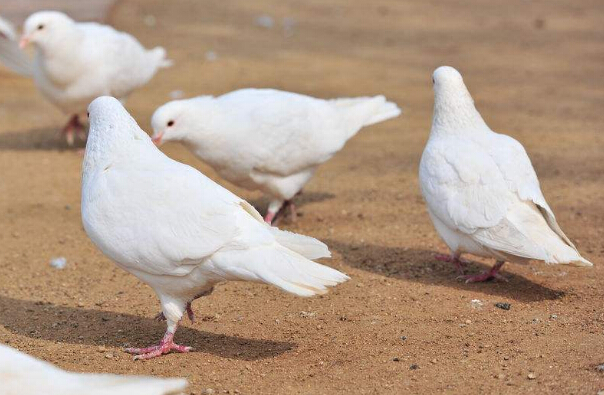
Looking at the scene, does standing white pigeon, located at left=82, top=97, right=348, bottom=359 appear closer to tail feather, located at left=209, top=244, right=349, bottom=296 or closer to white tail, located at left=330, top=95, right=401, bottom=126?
tail feather, located at left=209, top=244, right=349, bottom=296

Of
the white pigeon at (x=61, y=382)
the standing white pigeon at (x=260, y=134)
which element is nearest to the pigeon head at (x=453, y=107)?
the standing white pigeon at (x=260, y=134)

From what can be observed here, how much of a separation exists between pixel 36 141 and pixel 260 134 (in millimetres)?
3548

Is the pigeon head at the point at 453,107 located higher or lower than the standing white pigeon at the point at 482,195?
higher

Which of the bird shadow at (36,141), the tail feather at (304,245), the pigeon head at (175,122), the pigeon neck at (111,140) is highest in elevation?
the pigeon neck at (111,140)

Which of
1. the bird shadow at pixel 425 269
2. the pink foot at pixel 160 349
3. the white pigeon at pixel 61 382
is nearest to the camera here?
the white pigeon at pixel 61 382

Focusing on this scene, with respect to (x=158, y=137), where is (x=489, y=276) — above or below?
below

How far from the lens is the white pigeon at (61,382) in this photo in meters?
3.21

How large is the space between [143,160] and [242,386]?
127cm

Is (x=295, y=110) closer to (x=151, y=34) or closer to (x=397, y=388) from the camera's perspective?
(x=397, y=388)

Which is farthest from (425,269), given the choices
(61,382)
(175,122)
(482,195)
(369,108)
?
(61,382)

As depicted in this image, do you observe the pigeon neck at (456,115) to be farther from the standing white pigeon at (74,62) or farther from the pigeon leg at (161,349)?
the standing white pigeon at (74,62)

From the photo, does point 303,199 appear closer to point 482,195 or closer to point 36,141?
point 482,195

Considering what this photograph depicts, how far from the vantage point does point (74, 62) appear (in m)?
8.62

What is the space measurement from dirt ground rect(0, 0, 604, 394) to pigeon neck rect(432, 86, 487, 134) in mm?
902
